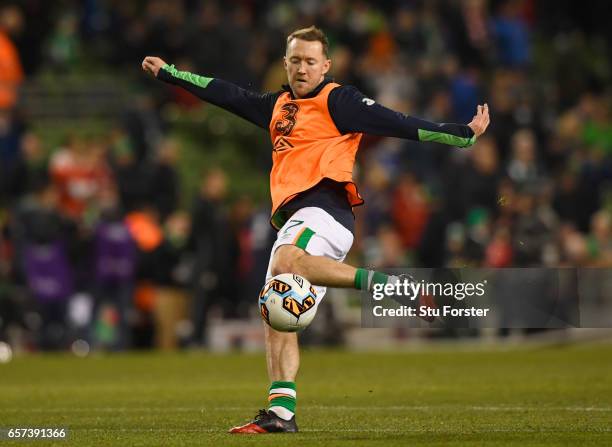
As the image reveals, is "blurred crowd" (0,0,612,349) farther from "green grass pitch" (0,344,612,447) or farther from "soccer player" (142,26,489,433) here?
"soccer player" (142,26,489,433)

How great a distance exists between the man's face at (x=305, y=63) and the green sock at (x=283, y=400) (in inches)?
73.6

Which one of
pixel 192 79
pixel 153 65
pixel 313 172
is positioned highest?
pixel 153 65

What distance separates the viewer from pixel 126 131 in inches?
907

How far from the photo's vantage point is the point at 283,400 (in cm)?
934

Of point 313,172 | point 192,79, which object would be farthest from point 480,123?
point 192,79

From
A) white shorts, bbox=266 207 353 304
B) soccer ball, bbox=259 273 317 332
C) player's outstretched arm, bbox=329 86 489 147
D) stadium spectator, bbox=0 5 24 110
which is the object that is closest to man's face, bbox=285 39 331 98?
player's outstretched arm, bbox=329 86 489 147

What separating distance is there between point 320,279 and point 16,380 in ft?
22.5

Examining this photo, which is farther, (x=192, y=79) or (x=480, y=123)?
(x=192, y=79)

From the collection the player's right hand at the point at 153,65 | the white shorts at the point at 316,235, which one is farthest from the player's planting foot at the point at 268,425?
the player's right hand at the point at 153,65

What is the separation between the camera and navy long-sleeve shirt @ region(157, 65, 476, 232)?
9406mm

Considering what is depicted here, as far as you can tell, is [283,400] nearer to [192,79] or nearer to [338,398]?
[192,79]

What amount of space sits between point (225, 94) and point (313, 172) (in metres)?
0.90

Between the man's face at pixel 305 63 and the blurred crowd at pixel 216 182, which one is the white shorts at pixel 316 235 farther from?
the blurred crowd at pixel 216 182

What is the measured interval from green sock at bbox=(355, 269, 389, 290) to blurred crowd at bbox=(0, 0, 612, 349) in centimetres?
998
